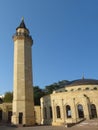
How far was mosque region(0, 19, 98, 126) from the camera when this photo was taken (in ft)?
114

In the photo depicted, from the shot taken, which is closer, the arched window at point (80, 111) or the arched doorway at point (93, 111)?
the arched doorway at point (93, 111)

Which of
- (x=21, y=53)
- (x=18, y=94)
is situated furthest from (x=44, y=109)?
(x=21, y=53)

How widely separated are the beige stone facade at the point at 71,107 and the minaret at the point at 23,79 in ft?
12.8

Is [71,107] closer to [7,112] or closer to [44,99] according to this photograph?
[44,99]

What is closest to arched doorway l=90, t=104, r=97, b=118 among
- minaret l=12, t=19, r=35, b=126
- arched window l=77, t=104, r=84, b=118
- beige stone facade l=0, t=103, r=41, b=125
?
arched window l=77, t=104, r=84, b=118

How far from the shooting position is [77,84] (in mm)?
44500

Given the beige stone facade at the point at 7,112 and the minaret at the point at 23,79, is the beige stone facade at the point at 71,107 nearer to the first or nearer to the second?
the minaret at the point at 23,79

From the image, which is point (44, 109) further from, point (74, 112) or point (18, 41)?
point (18, 41)

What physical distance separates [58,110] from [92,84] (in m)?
11.1

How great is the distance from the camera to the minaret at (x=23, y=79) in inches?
1439

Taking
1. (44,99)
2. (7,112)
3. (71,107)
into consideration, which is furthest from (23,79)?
(7,112)

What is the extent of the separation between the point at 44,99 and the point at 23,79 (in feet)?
22.5

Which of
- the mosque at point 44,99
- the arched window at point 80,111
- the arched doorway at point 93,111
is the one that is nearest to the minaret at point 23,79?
the mosque at point 44,99

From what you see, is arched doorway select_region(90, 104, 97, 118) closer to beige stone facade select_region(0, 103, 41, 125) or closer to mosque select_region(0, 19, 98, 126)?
mosque select_region(0, 19, 98, 126)
